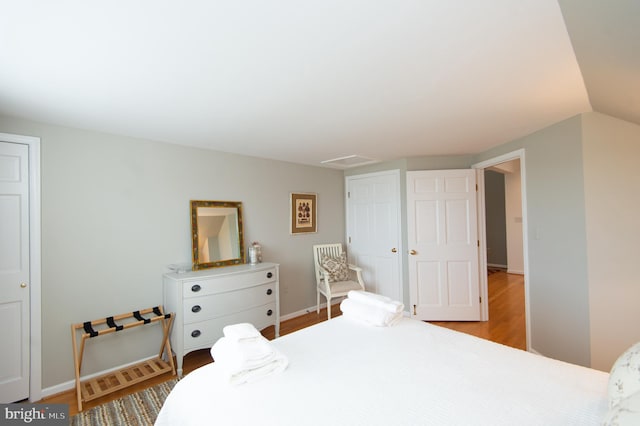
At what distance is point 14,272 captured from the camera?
7.13ft

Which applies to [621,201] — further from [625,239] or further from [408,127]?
[408,127]

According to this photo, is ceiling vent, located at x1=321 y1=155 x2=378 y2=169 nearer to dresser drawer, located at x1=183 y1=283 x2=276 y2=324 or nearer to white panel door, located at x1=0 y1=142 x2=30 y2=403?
dresser drawer, located at x1=183 y1=283 x2=276 y2=324

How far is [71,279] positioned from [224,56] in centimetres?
230

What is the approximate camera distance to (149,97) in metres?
1.88

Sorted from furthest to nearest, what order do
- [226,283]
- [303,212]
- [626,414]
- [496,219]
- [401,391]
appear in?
[496,219]
[303,212]
[226,283]
[401,391]
[626,414]

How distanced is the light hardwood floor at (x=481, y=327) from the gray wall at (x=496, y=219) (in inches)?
79.5

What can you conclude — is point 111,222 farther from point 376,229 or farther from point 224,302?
point 376,229

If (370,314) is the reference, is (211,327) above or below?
below

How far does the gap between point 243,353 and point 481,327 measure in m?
3.23

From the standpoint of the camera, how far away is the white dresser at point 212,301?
2.61m

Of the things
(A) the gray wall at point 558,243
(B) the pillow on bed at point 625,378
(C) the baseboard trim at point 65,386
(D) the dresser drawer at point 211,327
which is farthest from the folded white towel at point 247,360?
(A) the gray wall at point 558,243

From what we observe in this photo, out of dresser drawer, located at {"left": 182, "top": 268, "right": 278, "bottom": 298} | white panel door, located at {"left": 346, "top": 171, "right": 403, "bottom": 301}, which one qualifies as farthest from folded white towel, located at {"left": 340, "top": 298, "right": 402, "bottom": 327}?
white panel door, located at {"left": 346, "top": 171, "right": 403, "bottom": 301}

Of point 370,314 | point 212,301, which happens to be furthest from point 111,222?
point 370,314

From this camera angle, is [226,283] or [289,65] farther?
[226,283]
